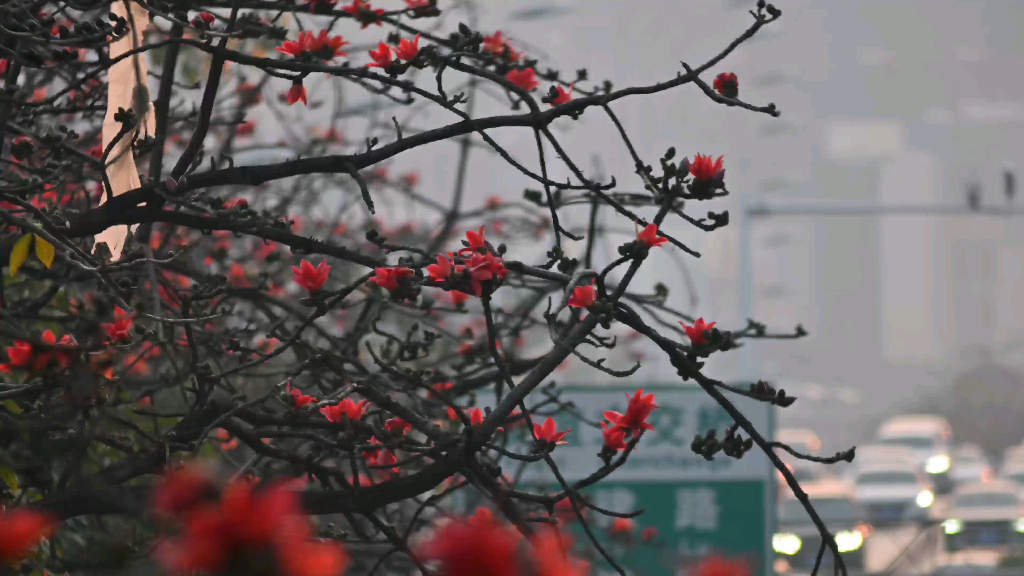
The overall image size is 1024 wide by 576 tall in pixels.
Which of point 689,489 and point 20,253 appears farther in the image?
point 689,489

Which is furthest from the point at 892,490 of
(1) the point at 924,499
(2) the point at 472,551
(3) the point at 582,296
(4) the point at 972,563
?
(2) the point at 472,551

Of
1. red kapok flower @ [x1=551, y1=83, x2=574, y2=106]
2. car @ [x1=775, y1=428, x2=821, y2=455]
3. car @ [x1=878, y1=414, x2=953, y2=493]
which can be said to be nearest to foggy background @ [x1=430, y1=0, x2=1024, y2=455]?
car @ [x1=775, y1=428, x2=821, y2=455]

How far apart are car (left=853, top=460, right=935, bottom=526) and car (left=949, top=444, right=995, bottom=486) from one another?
3.49m

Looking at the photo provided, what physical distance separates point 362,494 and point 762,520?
6.33 m

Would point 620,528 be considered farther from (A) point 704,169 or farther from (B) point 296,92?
(A) point 704,169

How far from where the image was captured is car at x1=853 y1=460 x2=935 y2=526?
24.1 m

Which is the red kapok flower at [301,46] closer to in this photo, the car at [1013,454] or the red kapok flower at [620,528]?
the red kapok flower at [620,528]

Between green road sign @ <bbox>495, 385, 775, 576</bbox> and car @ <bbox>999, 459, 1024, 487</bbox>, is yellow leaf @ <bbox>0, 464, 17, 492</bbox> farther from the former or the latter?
car @ <bbox>999, 459, 1024, 487</bbox>

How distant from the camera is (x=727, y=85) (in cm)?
237

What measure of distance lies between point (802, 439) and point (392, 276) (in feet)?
88.8

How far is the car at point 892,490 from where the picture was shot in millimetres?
24125

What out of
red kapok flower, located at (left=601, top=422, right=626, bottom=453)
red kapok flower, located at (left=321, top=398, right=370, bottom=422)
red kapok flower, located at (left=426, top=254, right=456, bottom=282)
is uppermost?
red kapok flower, located at (left=426, top=254, right=456, bottom=282)

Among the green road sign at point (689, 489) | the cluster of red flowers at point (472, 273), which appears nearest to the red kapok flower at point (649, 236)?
the cluster of red flowers at point (472, 273)

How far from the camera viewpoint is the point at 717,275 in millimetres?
22828
